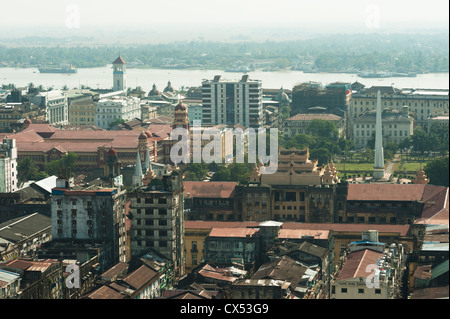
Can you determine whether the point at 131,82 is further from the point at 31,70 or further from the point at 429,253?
the point at 429,253

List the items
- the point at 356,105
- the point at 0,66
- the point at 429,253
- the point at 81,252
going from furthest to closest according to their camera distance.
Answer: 1. the point at 356,105
2. the point at 0,66
3. the point at 81,252
4. the point at 429,253

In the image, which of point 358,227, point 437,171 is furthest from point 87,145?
point 358,227

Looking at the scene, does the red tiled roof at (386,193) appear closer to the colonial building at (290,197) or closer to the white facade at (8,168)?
the colonial building at (290,197)

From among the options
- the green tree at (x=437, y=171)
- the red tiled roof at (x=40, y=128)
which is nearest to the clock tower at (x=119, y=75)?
the red tiled roof at (x=40, y=128)

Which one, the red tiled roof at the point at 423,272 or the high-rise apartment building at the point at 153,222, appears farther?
the high-rise apartment building at the point at 153,222
